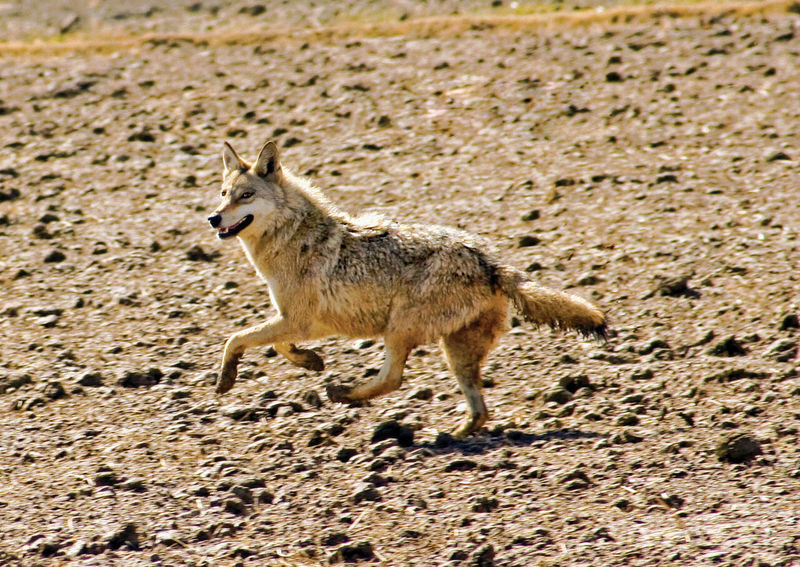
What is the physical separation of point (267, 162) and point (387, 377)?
193 centimetres

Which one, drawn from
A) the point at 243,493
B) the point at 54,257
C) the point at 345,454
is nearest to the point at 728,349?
the point at 345,454

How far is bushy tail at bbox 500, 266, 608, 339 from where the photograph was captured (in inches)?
344

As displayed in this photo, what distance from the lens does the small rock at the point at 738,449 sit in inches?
320

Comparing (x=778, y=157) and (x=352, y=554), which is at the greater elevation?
(x=778, y=157)

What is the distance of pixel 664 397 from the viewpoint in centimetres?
920

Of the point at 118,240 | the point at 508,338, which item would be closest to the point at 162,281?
the point at 118,240

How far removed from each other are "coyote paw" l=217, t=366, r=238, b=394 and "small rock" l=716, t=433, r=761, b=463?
3.42m

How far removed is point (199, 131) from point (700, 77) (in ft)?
20.6

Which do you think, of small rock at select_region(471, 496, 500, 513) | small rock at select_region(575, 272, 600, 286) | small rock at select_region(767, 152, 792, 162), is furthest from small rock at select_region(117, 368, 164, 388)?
small rock at select_region(767, 152, 792, 162)

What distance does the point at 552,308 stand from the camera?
28.7 ft

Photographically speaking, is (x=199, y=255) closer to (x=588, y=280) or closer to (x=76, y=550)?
(x=588, y=280)

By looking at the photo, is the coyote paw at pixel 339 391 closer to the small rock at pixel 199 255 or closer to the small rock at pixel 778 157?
the small rock at pixel 199 255

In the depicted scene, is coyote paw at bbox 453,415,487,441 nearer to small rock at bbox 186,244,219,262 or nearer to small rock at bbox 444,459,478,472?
small rock at bbox 444,459,478,472

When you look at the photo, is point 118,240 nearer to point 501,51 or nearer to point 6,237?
point 6,237
